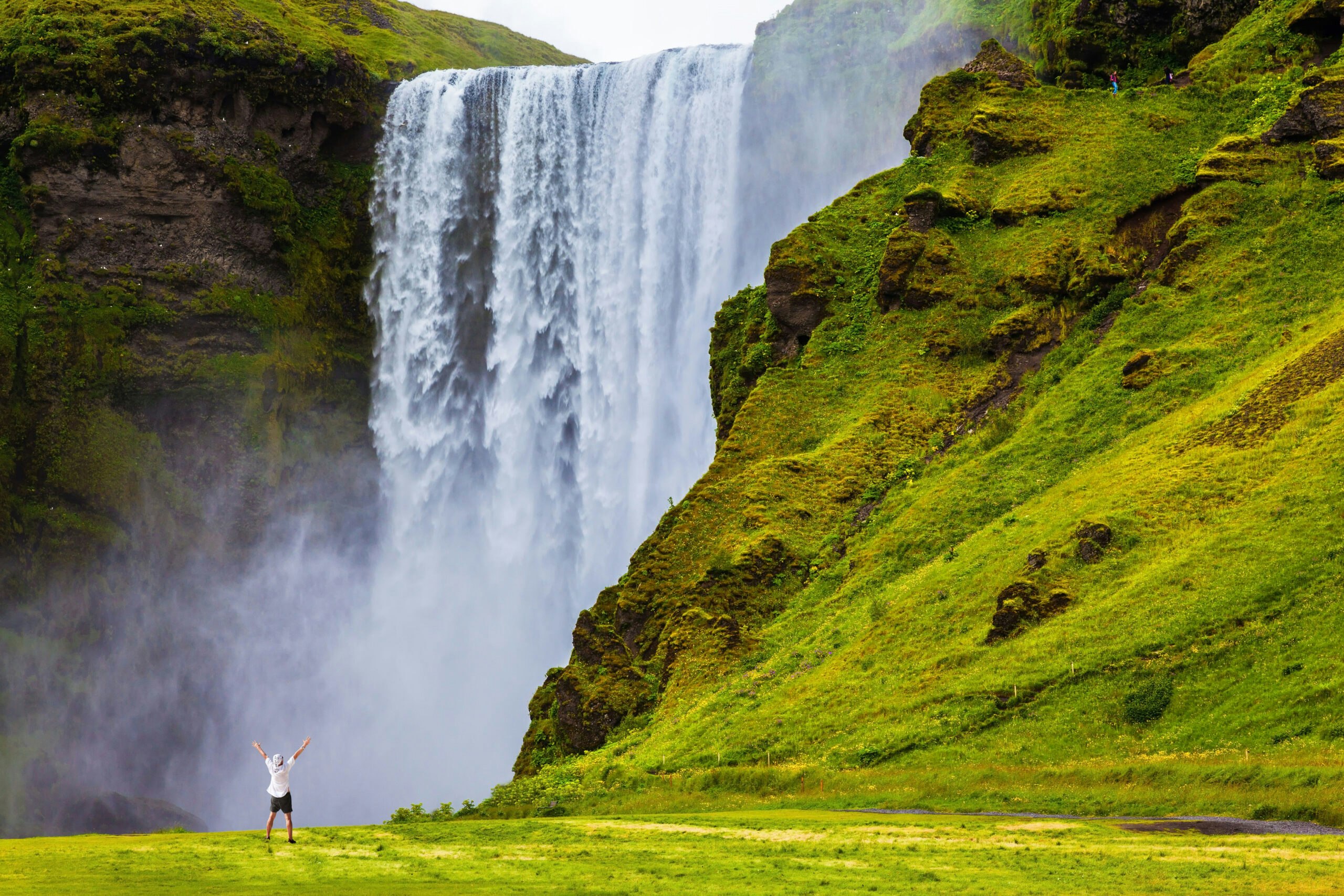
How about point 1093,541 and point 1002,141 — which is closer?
point 1093,541

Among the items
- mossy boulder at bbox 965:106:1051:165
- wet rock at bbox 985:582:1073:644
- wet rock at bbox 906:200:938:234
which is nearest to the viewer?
wet rock at bbox 985:582:1073:644

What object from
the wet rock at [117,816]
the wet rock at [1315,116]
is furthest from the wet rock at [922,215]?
the wet rock at [117,816]

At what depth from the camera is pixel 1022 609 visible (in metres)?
25.6

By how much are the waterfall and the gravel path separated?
38.1 m

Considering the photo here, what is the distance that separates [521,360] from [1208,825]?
4903cm

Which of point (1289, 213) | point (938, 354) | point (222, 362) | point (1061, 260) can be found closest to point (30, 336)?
point (222, 362)

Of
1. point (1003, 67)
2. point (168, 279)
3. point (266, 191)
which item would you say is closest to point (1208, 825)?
point (1003, 67)

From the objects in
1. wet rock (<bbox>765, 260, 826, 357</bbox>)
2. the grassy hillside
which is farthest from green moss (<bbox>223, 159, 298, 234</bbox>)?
wet rock (<bbox>765, 260, 826, 357</bbox>)

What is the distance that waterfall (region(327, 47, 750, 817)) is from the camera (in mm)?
57625

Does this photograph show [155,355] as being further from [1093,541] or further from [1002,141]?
[1093,541]

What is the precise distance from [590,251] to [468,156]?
415 inches

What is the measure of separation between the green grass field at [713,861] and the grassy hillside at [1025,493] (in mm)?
2860

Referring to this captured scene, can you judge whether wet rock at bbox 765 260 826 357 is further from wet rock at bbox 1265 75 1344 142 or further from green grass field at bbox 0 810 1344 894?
green grass field at bbox 0 810 1344 894

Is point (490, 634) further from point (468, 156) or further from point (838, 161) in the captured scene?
point (838, 161)
